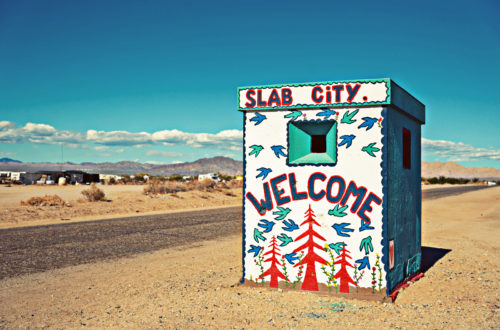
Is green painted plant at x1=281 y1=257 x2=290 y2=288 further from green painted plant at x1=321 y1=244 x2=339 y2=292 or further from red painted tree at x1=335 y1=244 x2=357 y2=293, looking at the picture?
red painted tree at x1=335 y1=244 x2=357 y2=293

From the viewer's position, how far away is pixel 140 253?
1173cm

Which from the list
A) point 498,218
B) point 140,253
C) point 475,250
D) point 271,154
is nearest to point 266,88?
point 271,154

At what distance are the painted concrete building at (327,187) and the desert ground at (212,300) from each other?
51 cm

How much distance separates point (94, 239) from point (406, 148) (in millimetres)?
10325

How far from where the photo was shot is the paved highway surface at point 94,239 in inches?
423

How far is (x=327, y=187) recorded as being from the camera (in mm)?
7074

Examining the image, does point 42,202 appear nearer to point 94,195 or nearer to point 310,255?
point 94,195

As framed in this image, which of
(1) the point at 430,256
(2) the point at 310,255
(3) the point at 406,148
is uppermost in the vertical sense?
(3) the point at 406,148

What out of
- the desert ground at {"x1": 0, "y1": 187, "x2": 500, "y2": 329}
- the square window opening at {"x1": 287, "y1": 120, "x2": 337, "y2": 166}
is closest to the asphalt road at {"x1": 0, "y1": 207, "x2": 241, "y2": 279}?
the desert ground at {"x1": 0, "y1": 187, "x2": 500, "y2": 329}

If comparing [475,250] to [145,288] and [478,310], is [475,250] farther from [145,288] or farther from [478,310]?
[145,288]

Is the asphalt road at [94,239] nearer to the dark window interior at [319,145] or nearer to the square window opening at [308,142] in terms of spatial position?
the dark window interior at [319,145]

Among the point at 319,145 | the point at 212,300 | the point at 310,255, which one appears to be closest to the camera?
the point at 212,300

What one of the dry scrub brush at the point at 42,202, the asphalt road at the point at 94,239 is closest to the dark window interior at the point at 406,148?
the asphalt road at the point at 94,239

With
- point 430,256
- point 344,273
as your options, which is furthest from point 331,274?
point 430,256
